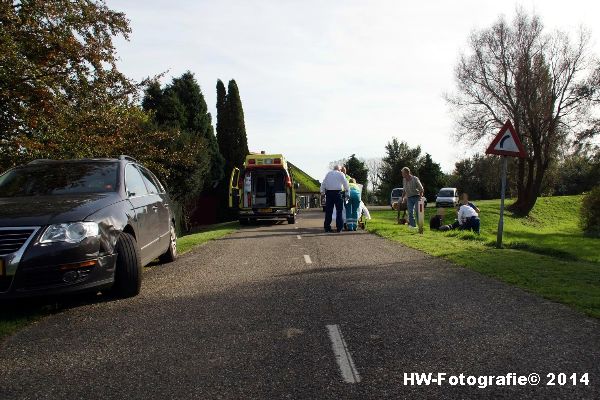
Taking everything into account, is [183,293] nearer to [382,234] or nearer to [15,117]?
[15,117]

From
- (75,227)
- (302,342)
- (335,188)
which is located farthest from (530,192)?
(75,227)

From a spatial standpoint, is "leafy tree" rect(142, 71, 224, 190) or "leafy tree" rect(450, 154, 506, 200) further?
"leafy tree" rect(450, 154, 506, 200)

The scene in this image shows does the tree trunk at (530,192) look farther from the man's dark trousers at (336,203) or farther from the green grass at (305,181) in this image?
the green grass at (305,181)

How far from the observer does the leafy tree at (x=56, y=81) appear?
9.18 m

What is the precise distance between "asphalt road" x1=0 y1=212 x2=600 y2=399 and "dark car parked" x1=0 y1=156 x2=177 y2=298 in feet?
1.29

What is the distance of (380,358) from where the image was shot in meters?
3.71

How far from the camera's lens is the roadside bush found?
24811 mm

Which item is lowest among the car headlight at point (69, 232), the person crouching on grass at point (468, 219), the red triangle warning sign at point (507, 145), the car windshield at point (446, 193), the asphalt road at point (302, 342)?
the asphalt road at point (302, 342)

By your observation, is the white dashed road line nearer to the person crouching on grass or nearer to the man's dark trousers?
the man's dark trousers

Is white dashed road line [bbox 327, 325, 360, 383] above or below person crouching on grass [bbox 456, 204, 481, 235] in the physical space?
below

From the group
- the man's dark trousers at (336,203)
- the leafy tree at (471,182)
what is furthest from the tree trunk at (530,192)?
the leafy tree at (471,182)

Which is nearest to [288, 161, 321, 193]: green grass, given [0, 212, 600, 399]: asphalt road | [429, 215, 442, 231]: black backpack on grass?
[429, 215, 442, 231]: black backpack on grass

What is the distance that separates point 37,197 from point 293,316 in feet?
11.2

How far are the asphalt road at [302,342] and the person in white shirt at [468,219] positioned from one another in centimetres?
939
